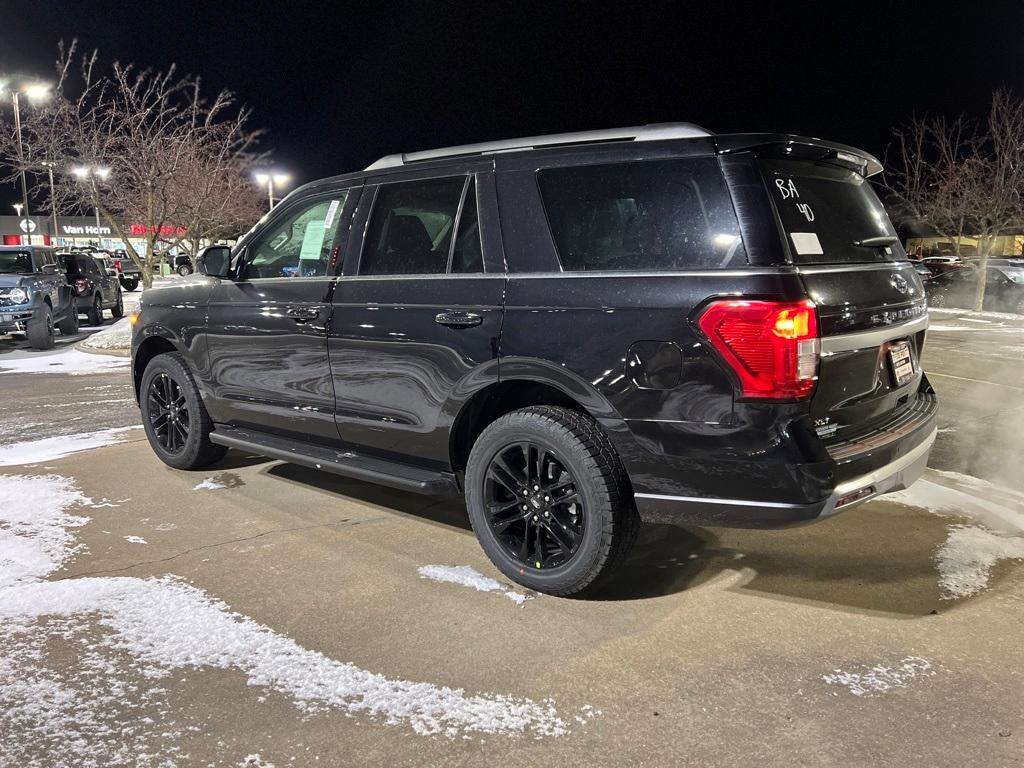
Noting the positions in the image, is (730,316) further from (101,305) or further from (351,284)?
(101,305)

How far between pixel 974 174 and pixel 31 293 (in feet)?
83.2

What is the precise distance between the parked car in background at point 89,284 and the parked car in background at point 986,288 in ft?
66.7

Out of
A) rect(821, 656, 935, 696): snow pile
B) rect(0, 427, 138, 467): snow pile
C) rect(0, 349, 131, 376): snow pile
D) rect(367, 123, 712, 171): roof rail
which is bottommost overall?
rect(821, 656, 935, 696): snow pile

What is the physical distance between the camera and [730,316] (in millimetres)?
3068

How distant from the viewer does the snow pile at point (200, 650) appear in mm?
2748

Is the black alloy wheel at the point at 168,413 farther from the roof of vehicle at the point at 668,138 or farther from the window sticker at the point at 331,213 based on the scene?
the roof of vehicle at the point at 668,138

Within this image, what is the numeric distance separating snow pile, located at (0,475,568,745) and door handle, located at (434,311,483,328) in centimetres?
156

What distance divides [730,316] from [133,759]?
2463 mm

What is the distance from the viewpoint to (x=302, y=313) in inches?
183

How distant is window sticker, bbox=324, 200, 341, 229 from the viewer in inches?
186

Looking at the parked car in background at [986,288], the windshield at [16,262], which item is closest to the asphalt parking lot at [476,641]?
the windshield at [16,262]

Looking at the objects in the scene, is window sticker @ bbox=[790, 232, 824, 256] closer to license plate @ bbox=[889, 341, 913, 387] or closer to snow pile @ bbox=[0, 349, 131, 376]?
license plate @ bbox=[889, 341, 913, 387]

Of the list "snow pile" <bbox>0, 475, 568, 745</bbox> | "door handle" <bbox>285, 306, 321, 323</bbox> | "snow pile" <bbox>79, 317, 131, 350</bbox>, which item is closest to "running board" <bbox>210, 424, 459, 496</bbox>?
"door handle" <bbox>285, 306, 321, 323</bbox>

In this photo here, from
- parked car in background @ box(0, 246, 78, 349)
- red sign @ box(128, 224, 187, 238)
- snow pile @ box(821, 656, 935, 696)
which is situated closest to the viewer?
snow pile @ box(821, 656, 935, 696)
